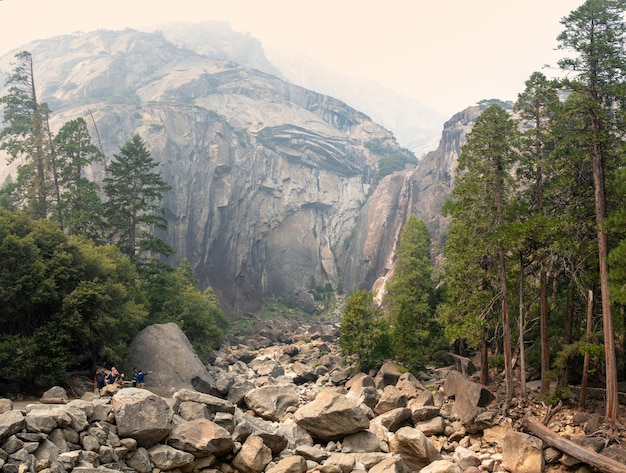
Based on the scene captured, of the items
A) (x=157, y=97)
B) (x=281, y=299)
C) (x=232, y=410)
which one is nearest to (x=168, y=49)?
(x=157, y=97)

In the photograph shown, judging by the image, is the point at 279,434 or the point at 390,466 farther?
the point at 279,434

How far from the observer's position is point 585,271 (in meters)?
18.9

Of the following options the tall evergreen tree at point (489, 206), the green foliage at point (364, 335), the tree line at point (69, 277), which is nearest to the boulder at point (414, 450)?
the tall evergreen tree at point (489, 206)

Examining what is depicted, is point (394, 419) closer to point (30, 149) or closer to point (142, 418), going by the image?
point (142, 418)

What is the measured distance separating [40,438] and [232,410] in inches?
279

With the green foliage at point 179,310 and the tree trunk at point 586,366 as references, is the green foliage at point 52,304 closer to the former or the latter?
the green foliage at point 179,310

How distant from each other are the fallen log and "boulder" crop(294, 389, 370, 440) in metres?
→ 7.16

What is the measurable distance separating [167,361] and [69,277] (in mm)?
7597

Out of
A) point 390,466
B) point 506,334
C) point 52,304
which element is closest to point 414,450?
point 390,466

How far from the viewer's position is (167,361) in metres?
26.6

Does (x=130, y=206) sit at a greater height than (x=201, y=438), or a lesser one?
greater

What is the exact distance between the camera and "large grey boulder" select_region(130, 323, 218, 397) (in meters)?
25.4

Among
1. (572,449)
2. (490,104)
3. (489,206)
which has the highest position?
(490,104)

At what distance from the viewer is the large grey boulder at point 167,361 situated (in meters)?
25.4
